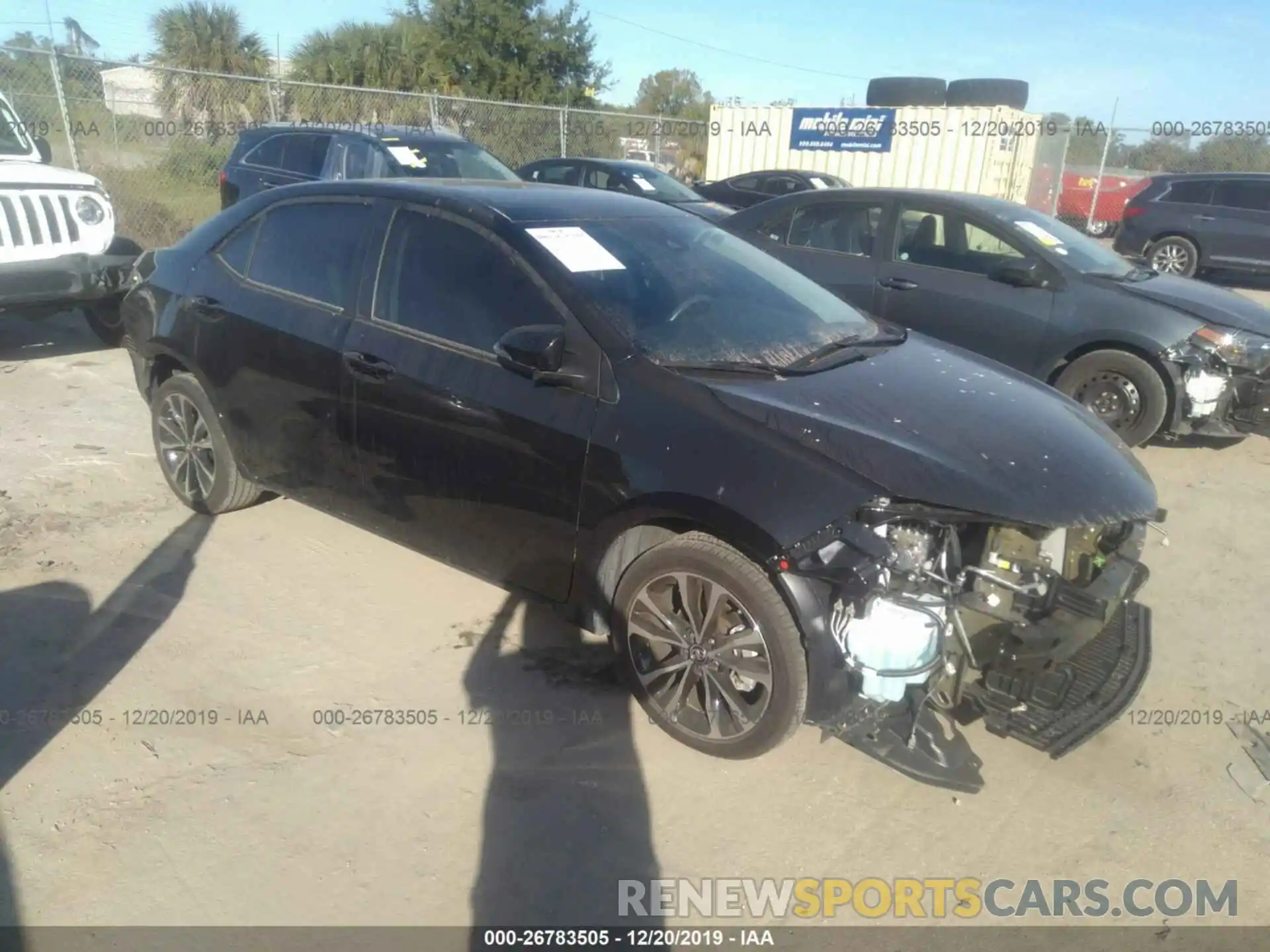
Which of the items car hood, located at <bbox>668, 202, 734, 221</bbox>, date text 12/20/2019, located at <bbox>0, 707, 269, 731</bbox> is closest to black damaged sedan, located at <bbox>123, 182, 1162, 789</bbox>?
date text 12/20/2019, located at <bbox>0, 707, 269, 731</bbox>

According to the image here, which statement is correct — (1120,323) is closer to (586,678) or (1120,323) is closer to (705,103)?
(586,678)

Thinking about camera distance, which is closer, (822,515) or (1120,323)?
(822,515)

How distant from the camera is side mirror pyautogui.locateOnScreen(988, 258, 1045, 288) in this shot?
632 cm

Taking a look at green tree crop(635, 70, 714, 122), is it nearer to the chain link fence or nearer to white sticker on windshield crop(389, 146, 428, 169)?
the chain link fence

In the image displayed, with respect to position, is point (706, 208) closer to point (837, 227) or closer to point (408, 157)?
point (408, 157)

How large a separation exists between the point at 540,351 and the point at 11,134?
7.03 m

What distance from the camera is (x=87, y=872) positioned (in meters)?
2.67

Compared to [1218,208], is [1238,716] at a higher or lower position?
lower

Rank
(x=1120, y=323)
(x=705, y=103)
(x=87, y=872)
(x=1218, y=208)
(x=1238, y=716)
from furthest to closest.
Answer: (x=705, y=103), (x=1218, y=208), (x=1120, y=323), (x=1238, y=716), (x=87, y=872)

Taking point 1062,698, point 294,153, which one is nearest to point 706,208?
point 294,153

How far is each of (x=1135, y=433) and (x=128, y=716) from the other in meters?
5.86

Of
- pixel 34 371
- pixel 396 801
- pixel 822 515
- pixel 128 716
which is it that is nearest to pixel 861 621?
pixel 822 515

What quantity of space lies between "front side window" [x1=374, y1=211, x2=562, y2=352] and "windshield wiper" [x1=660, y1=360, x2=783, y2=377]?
454mm

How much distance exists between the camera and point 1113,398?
6285 millimetres
